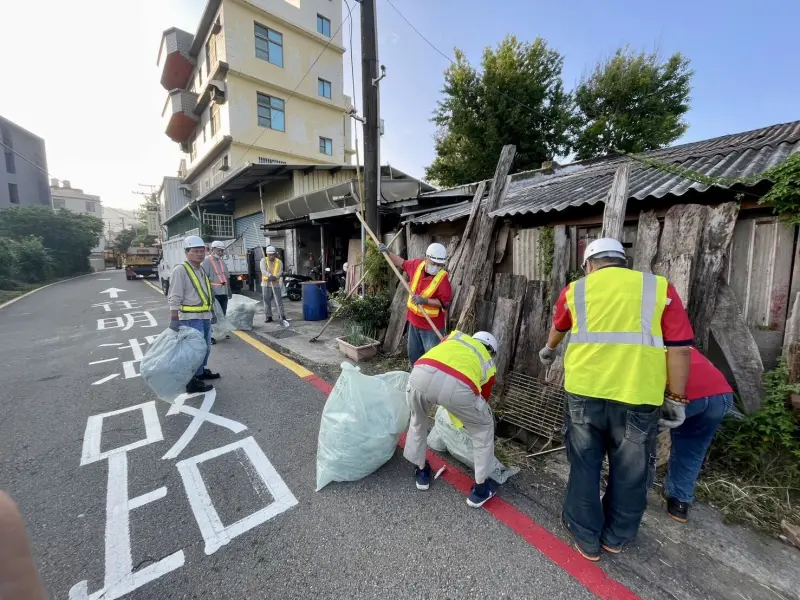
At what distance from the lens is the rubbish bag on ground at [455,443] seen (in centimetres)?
263

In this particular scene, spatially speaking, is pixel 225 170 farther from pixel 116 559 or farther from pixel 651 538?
pixel 651 538

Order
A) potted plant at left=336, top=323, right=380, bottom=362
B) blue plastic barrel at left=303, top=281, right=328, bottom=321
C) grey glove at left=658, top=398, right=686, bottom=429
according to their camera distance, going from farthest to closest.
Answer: blue plastic barrel at left=303, top=281, right=328, bottom=321, potted plant at left=336, top=323, right=380, bottom=362, grey glove at left=658, top=398, right=686, bottom=429

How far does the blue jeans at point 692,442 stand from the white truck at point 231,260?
10.8 m

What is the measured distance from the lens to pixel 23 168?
1136 inches

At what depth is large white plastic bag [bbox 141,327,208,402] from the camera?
3.41m

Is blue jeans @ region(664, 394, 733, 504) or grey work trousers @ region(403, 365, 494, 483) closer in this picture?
blue jeans @ region(664, 394, 733, 504)

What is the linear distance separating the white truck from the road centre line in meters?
9.77

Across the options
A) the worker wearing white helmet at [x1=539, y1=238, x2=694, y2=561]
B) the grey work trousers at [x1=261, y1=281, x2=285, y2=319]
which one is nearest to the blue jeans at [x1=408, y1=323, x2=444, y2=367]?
the worker wearing white helmet at [x1=539, y1=238, x2=694, y2=561]

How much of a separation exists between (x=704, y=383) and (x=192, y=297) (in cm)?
481

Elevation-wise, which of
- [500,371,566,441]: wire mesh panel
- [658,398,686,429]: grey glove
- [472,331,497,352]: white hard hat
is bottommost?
[500,371,566,441]: wire mesh panel

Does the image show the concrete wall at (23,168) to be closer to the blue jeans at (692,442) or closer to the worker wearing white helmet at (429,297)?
the worker wearing white helmet at (429,297)

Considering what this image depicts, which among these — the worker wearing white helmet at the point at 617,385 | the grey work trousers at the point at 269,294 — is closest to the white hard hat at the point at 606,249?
the worker wearing white helmet at the point at 617,385

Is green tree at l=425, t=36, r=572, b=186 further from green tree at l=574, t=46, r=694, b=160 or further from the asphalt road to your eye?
the asphalt road

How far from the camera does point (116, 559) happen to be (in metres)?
1.94
